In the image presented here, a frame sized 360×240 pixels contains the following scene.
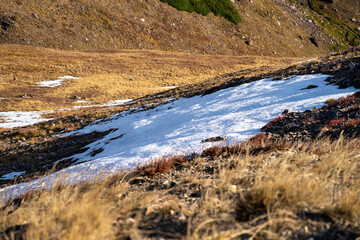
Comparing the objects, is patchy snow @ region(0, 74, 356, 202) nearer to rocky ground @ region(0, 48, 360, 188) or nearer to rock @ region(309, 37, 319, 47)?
rocky ground @ region(0, 48, 360, 188)

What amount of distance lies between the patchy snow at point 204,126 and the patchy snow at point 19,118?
43.1 ft

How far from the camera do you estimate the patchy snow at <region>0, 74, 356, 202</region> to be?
7.54 meters

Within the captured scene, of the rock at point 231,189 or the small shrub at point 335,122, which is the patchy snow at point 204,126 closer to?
the small shrub at point 335,122

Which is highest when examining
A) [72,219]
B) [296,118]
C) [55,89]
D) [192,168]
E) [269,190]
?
[55,89]

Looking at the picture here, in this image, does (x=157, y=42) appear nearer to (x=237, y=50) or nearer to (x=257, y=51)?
(x=237, y=50)

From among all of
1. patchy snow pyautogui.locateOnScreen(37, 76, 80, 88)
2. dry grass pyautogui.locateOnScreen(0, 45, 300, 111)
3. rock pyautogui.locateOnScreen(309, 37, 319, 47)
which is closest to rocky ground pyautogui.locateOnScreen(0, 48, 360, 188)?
dry grass pyautogui.locateOnScreen(0, 45, 300, 111)

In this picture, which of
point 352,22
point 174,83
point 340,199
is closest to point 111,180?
point 340,199

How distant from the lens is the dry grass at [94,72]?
35375 millimetres

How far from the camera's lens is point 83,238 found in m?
2.30

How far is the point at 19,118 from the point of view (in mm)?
26359

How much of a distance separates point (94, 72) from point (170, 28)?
37.5 meters

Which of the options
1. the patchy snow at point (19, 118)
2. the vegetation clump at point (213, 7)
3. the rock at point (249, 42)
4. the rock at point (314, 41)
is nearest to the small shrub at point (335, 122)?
the patchy snow at point (19, 118)

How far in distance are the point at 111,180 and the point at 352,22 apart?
15113 centimetres

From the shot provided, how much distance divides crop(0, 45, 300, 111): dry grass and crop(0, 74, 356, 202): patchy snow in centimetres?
1741
